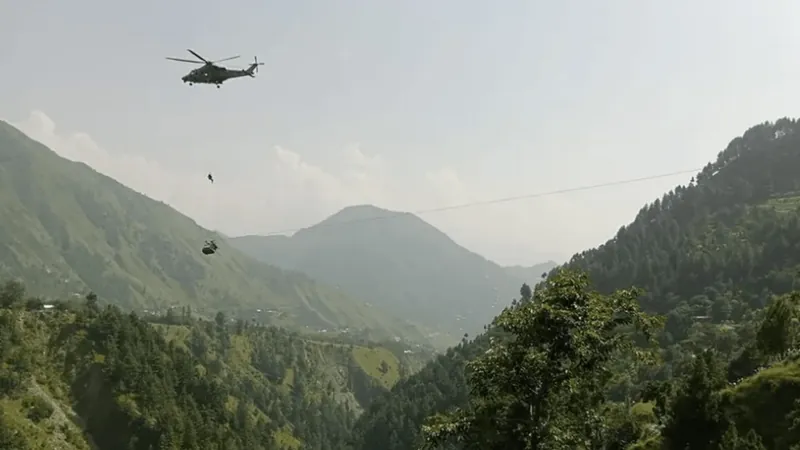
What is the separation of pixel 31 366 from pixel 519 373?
138044mm

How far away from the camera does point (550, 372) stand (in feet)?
59.6

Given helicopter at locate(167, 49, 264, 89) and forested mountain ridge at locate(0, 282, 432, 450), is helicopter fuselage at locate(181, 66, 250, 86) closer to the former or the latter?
helicopter at locate(167, 49, 264, 89)

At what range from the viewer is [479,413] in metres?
19.5

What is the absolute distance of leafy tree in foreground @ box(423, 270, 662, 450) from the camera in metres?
18.1

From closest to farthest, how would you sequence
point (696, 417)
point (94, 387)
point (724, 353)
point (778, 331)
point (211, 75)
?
point (696, 417), point (211, 75), point (778, 331), point (724, 353), point (94, 387)

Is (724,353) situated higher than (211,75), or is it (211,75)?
(211,75)

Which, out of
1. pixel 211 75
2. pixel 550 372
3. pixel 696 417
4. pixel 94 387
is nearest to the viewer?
pixel 550 372

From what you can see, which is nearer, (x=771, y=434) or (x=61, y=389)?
(x=771, y=434)

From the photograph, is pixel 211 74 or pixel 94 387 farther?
pixel 94 387

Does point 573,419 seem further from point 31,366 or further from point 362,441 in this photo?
point 362,441

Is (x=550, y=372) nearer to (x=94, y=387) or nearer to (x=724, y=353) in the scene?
(x=724, y=353)

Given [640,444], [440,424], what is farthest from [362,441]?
[440,424]

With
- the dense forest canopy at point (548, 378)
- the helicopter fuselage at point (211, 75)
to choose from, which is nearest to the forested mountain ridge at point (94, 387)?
the dense forest canopy at point (548, 378)

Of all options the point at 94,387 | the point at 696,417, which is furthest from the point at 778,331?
the point at 94,387
